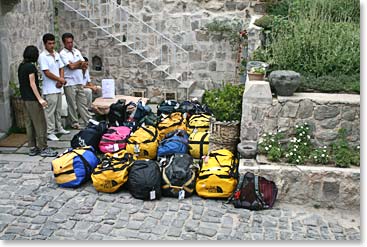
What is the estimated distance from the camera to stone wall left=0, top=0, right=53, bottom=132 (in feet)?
27.0

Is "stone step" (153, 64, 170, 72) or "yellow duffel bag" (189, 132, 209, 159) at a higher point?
"stone step" (153, 64, 170, 72)

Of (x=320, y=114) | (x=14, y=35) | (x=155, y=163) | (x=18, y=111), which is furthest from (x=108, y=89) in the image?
(x=320, y=114)

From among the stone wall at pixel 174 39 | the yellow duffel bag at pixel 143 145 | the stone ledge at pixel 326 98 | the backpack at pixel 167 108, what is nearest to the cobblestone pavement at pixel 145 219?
the yellow duffel bag at pixel 143 145

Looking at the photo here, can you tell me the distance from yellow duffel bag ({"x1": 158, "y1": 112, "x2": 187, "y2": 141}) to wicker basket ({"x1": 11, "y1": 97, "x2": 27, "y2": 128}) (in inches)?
95.1

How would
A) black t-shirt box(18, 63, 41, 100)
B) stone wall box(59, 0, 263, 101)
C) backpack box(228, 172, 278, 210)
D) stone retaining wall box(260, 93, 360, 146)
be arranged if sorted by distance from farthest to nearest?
stone wall box(59, 0, 263, 101), black t-shirt box(18, 63, 41, 100), stone retaining wall box(260, 93, 360, 146), backpack box(228, 172, 278, 210)

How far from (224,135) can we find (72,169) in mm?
2054

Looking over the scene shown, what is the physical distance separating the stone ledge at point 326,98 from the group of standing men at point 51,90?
11.2 feet

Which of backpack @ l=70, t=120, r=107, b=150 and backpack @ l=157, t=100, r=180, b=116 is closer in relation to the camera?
backpack @ l=70, t=120, r=107, b=150

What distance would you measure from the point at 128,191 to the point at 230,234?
1.57 meters

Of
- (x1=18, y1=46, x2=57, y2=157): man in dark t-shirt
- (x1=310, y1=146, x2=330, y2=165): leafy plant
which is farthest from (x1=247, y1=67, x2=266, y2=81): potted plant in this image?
(x1=18, y1=46, x2=57, y2=157): man in dark t-shirt

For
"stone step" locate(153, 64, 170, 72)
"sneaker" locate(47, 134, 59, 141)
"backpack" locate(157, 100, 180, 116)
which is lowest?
"sneaker" locate(47, 134, 59, 141)

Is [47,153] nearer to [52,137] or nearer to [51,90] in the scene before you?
[52,137]

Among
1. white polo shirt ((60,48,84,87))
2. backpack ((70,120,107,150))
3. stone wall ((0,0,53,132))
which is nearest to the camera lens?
backpack ((70,120,107,150))

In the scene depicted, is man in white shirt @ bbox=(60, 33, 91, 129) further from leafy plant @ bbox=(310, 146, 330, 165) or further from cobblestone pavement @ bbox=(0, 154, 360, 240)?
leafy plant @ bbox=(310, 146, 330, 165)
